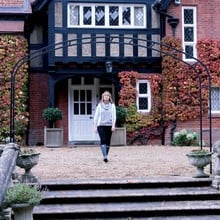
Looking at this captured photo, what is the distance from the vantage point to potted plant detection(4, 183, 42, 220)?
6277 mm

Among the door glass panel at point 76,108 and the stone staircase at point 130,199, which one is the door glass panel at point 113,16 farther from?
the stone staircase at point 130,199

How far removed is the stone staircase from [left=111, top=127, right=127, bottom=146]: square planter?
391 inches

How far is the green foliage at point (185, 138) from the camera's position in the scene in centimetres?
1892

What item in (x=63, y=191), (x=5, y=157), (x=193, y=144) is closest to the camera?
(x=5, y=157)

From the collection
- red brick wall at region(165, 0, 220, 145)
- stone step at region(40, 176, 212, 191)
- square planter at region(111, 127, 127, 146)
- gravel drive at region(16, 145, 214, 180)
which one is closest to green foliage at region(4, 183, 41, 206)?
stone step at region(40, 176, 212, 191)

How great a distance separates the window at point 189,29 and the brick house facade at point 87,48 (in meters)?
0.04

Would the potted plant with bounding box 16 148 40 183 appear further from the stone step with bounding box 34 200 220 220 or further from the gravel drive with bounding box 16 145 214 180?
the stone step with bounding box 34 200 220 220

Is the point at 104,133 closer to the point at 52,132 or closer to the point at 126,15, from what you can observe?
the point at 52,132

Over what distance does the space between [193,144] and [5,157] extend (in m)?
12.3

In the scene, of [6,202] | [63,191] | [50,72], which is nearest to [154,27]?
[50,72]

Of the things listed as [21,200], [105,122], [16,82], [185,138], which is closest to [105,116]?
[105,122]

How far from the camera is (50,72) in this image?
65.1 ft

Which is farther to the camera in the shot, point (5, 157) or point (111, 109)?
point (111, 109)

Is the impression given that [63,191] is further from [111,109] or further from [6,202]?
[111,109]
